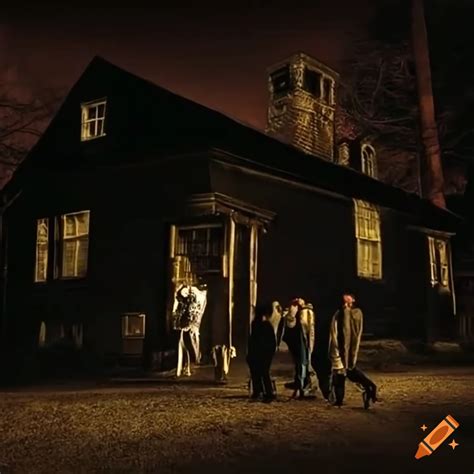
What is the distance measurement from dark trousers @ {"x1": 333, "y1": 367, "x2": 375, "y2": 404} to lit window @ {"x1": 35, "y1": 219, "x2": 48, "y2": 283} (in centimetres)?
1021

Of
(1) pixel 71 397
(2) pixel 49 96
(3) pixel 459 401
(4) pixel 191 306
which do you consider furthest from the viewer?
(2) pixel 49 96

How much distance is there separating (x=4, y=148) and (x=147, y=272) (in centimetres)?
1088

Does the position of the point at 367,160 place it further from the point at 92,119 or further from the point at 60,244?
the point at 60,244

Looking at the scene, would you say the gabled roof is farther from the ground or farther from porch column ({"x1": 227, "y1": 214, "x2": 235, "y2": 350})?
the ground

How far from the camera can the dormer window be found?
17.1 metres

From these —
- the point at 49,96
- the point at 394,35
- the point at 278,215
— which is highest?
the point at 394,35

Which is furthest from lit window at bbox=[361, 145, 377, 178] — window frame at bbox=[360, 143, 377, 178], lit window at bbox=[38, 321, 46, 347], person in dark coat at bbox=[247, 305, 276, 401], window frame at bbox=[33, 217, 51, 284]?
person in dark coat at bbox=[247, 305, 276, 401]

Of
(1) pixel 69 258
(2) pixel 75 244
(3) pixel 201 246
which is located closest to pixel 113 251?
(2) pixel 75 244

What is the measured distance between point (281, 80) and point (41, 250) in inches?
346

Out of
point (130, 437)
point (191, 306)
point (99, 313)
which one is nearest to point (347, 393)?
point (191, 306)

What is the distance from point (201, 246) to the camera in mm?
15898

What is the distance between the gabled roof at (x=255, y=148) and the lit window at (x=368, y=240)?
34 cm

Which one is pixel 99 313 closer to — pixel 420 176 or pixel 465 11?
pixel 420 176

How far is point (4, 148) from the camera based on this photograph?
76.8 feet
